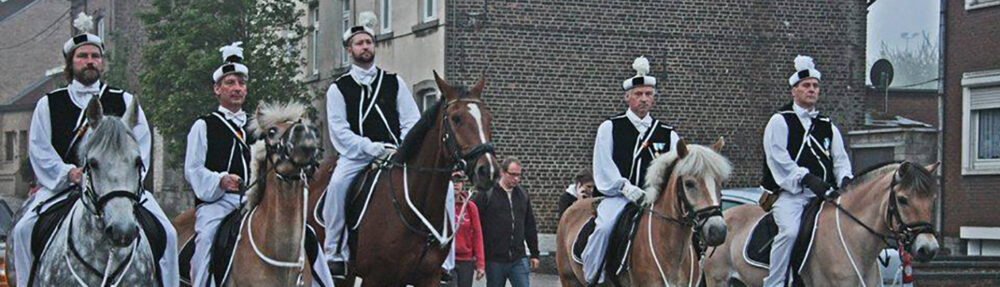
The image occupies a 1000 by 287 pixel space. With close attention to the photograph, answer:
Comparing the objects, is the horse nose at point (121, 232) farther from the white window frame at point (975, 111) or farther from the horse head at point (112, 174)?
the white window frame at point (975, 111)

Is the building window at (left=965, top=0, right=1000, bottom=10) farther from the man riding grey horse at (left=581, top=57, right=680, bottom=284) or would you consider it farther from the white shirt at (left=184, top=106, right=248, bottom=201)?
the white shirt at (left=184, top=106, right=248, bottom=201)

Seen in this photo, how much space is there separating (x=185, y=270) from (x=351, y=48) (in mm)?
2188

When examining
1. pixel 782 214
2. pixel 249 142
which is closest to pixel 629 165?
pixel 782 214

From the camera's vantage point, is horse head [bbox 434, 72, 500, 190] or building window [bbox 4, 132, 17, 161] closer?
horse head [bbox 434, 72, 500, 190]

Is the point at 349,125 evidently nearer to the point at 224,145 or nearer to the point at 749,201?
the point at 224,145

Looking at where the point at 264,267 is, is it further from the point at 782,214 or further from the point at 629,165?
the point at 782,214

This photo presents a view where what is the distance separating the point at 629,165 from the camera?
13.0 metres

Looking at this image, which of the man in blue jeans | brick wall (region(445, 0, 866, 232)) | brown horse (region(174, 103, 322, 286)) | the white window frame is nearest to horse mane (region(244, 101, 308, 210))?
brown horse (region(174, 103, 322, 286))

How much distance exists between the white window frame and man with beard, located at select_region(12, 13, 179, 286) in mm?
22659

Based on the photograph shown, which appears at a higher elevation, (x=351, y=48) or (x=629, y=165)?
(x=351, y=48)

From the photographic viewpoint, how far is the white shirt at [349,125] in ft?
39.2

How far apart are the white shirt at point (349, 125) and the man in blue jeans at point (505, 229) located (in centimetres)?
398

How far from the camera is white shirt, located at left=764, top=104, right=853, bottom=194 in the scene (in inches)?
521

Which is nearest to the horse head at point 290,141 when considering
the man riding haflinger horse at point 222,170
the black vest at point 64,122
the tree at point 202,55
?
the man riding haflinger horse at point 222,170
